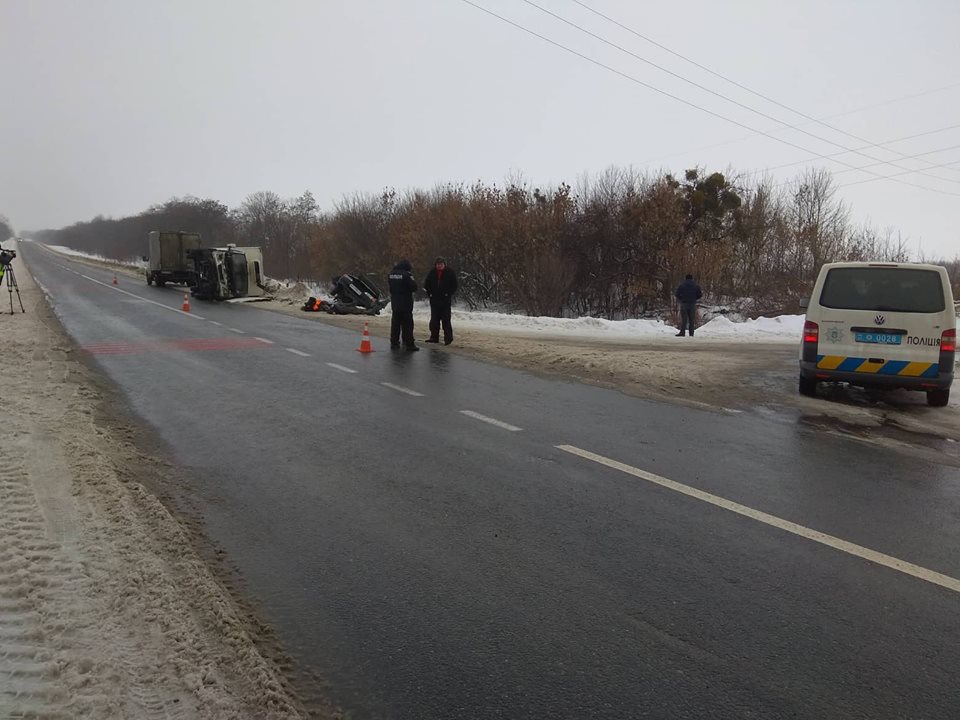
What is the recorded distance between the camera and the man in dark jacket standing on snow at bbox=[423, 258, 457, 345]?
1488 cm

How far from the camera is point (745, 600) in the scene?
12.3 feet

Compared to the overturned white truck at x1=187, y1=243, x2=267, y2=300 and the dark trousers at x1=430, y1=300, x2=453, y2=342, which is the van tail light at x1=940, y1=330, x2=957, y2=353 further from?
the overturned white truck at x1=187, y1=243, x2=267, y2=300

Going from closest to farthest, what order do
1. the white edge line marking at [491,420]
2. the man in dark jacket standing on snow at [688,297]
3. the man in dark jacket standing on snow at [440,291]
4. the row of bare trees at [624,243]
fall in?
1. the white edge line marking at [491,420]
2. the man in dark jacket standing on snow at [440,291]
3. the man in dark jacket standing on snow at [688,297]
4. the row of bare trees at [624,243]

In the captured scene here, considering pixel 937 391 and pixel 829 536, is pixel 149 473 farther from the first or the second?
pixel 937 391

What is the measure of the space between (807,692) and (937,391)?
8.18 meters

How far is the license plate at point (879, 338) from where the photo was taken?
9.05 m

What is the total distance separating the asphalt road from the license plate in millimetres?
1816

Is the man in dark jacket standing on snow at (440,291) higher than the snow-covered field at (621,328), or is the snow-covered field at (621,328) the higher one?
the man in dark jacket standing on snow at (440,291)

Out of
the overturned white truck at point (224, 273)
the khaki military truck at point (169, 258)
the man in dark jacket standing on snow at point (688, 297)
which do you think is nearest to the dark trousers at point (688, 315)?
the man in dark jacket standing on snow at point (688, 297)

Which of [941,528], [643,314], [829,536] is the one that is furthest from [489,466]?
[643,314]

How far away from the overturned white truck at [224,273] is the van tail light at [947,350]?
87.0 ft

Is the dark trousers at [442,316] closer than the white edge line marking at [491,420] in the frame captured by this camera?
No

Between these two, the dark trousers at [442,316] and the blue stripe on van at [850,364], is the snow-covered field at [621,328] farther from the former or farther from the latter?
the blue stripe on van at [850,364]

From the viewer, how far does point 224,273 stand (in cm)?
2914
